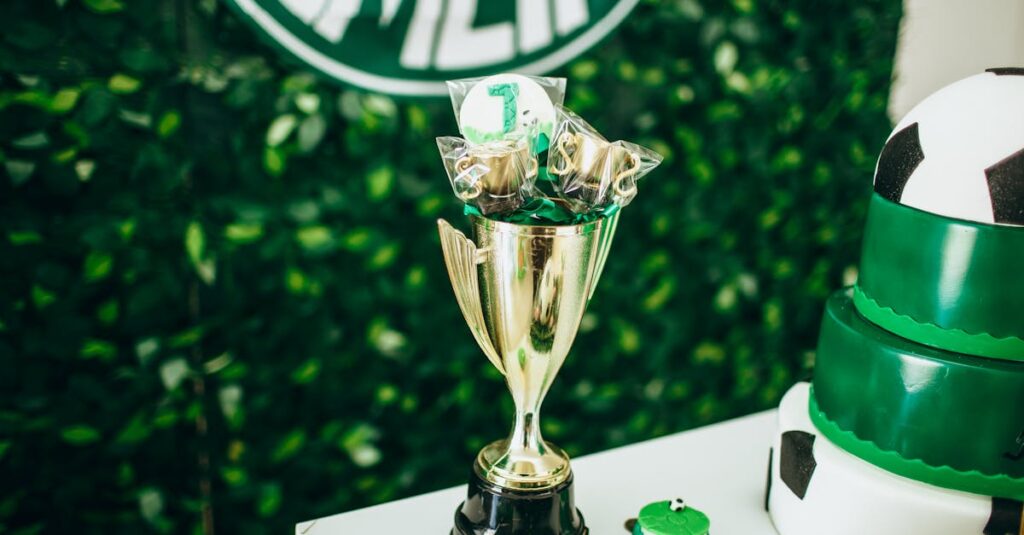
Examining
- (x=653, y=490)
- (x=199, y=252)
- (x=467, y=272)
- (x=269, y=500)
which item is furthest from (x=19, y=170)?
(x=653, y=490)

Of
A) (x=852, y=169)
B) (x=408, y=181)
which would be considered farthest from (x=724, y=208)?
(x=408, y=181)

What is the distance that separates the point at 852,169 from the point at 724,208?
396mm

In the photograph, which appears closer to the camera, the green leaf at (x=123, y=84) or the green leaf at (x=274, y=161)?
the green leaf at (x=123, y=84)

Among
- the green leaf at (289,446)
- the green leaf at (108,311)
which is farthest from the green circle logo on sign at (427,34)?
the green leaf at (289,446)

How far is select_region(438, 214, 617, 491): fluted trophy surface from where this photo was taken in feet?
2.81

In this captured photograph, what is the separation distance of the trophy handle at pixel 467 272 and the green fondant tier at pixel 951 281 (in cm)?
49

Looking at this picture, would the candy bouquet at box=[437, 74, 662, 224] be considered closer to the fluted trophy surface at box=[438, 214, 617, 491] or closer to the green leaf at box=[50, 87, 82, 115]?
the fluted trophy surface at box=[438, 214, 617, 491]

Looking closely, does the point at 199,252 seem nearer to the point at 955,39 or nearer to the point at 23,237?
the point at 23,237

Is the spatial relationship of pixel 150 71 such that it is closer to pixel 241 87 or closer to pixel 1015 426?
pixel 241 87

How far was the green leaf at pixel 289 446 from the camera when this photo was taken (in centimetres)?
157

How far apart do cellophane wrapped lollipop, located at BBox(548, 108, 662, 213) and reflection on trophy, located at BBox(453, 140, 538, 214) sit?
0.12 ft

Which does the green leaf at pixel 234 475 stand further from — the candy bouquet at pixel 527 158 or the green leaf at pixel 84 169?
the candy bouquet at pixel 527 158

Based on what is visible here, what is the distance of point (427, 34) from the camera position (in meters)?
1.41

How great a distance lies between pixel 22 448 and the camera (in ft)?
4.50
